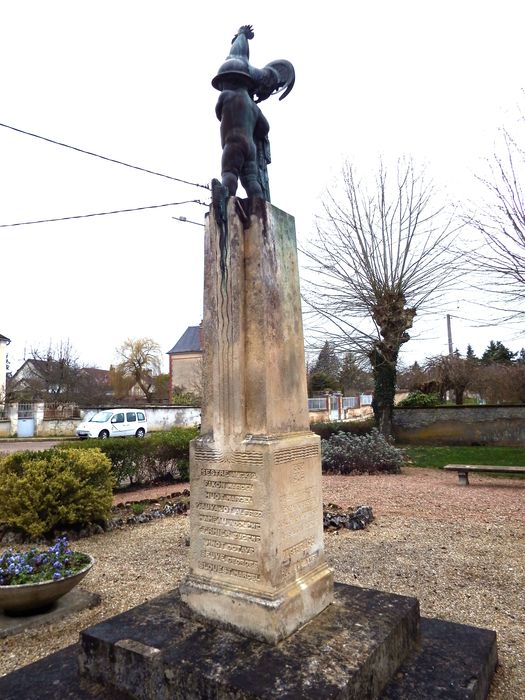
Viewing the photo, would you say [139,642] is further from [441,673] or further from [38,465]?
[38,465]

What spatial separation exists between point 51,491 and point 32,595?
2404 mm

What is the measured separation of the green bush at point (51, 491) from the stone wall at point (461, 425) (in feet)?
43.8

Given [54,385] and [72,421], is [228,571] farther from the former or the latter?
[54,385]

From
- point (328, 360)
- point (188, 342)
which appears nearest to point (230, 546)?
point (328, 360)

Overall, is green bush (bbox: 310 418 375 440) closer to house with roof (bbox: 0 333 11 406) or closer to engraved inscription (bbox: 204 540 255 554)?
engraved inscription (bbox: 204 540 255 554)

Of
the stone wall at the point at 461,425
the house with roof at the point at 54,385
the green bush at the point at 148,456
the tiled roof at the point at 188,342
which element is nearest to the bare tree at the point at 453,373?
the stone wall at the point at 461,425

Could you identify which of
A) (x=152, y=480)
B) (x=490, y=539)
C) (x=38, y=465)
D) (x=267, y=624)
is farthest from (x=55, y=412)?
(x=267, y=624)

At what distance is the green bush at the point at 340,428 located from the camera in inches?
648

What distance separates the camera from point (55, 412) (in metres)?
27.9

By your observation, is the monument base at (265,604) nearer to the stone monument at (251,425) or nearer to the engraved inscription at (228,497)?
the stone monument at (251,425)

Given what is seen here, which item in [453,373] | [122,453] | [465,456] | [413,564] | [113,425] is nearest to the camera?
[413,564]

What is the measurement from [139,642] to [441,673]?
162cm

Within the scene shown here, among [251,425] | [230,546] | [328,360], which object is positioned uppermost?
[328,360]

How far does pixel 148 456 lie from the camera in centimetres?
1056
